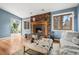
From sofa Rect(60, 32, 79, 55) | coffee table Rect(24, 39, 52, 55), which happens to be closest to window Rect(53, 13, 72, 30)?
sofa Rect(60, 32, 79, 55)

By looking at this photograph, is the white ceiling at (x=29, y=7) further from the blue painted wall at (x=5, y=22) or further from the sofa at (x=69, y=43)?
the sofa at (x=69, y=43)

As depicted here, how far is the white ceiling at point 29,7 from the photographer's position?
2137mm

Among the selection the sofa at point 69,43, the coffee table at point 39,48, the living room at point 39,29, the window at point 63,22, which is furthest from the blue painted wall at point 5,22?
the sofa at point 69,43

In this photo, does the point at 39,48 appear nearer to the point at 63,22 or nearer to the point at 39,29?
the point at 39,29

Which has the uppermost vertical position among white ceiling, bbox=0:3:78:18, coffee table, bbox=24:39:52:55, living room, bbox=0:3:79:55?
white ceiling, bbox=0:3:78:18

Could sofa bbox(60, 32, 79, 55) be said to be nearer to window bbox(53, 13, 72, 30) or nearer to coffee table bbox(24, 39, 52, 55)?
window bbox(53, 13, 72, 30)

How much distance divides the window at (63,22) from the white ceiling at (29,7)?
0.58 ft

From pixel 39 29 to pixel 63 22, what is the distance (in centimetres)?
50

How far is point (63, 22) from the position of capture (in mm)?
2170

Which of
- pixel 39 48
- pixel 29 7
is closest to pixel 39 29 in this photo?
pixel 39 48

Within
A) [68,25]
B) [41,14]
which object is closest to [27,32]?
[41,14]

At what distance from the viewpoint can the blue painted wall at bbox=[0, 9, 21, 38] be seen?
212 centimetres
